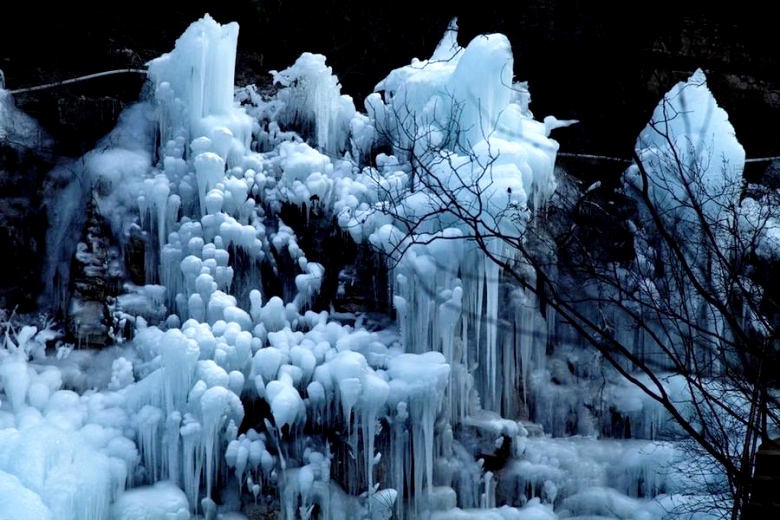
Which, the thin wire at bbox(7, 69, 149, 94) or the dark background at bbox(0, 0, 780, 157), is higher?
the dark background at bbox(0, 0, 780, 157)

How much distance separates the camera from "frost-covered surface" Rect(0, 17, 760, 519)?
683 cm

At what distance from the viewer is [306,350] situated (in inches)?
290

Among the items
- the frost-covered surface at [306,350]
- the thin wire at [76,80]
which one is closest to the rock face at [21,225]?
the frost-covered surface at [306,350]

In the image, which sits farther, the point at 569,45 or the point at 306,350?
the point at 569,45

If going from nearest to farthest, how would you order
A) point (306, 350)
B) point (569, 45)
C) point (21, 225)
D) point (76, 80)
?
point (306, 350)
point (21, 225)
point (76, 80)
point (569, 45)

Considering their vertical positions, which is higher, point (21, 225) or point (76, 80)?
point (76, 80)

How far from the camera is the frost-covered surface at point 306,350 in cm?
683

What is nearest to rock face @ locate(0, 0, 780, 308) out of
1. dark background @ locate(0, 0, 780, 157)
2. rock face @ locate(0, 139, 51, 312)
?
dark background @ locate(0, 0, 780, 157)

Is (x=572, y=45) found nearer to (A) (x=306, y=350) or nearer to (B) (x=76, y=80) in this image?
(B) (x=76, y=80)

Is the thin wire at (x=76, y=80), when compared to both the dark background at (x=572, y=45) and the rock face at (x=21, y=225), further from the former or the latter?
the dark background at (x=572, y=45)

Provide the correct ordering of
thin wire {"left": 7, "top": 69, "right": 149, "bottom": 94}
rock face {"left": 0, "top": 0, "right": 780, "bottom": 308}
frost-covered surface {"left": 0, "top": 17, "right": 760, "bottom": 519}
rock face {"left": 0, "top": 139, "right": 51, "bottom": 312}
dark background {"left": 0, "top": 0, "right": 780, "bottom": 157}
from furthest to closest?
dark background {"left": 0, "top": 0, "right": 780, "bottom": 157} → rock face {"left": 0, "top": 0, "right": 780, "bottom": 308} → thin wire {"left": 7, "top": 69, "right": 149, "bottom": 94} → rock face {"left": 0, "top": 139, "right": 51, "bottom": 312} → frost-covered surface {"left": 0, "top": 17, "right": 760, "bottom": 519}

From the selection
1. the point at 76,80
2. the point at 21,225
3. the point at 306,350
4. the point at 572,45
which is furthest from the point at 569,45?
the point at 21,225

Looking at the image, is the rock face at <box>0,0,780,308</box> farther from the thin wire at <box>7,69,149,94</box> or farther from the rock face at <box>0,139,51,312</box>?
the rock face at <box>0,139,51,312</box>

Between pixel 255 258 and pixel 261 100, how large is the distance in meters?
2.52
